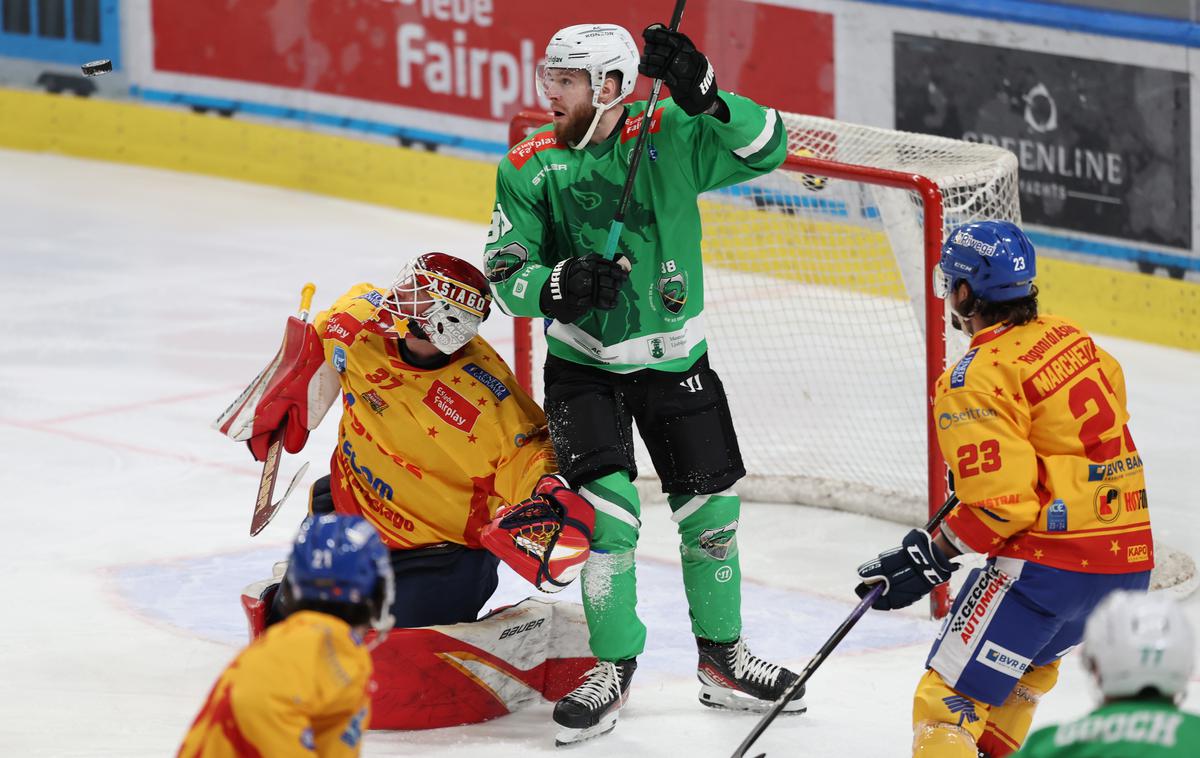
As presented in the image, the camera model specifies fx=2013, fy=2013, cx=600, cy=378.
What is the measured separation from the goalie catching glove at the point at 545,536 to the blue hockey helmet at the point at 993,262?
101 cm

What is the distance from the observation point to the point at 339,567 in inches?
114

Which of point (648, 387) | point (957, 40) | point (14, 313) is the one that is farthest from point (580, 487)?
point (14, 313)

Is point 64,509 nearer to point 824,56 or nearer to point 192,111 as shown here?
point 824,56

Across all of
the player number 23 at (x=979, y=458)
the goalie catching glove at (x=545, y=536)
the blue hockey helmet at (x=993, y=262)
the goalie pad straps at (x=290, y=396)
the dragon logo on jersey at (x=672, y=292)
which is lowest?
the goalie catching glove at (x=545, y=536)

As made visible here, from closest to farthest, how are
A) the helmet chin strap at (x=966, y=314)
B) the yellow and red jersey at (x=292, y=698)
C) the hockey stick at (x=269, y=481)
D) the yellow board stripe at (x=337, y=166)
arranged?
the yellow and red jersey at (x=292, y=698) < the helmet chin strap at (x=966, y=314) < the hockey stick at (x=269, y=481) < the yellow board stripe at (x=337, y=166)

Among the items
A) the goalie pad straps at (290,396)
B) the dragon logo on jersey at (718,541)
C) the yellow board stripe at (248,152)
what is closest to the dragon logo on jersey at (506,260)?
the goalie pad straps at (290,396)

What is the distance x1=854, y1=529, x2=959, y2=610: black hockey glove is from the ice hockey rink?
2.41ft

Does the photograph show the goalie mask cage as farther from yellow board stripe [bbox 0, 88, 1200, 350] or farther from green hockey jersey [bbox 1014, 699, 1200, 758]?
green hockey jersey [bbox 1014, 699, 1200, 758]

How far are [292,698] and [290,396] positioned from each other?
7.03ft

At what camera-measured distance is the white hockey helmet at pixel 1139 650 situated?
2.55m

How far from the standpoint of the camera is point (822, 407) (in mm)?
6887

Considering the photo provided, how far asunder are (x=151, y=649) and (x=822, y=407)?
2679 millimetres

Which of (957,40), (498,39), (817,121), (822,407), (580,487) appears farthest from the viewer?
(498,39)

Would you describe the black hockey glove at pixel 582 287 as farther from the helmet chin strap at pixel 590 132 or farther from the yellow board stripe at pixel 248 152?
the yellow board stripe at pixel 248 152
